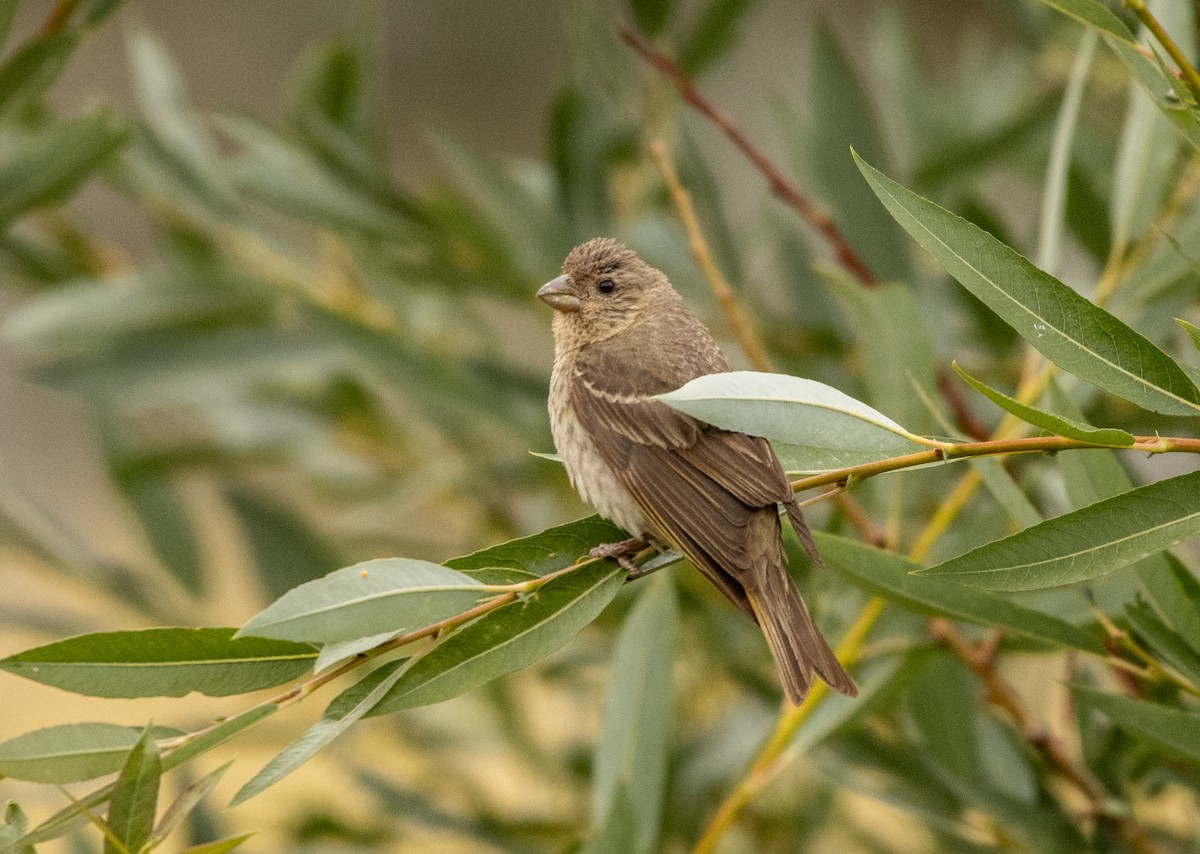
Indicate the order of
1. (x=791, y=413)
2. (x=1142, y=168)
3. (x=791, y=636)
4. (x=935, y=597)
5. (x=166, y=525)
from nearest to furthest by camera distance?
(x=791, y=413), (x=935, y=597), (x=791, y=636), (x=1142, y=168), (x=166, y=525)

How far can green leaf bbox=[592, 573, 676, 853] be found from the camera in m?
1.92

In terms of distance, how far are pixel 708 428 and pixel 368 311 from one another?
147 cm

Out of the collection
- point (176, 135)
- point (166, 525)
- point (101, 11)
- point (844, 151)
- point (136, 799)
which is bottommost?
point (136, 799)

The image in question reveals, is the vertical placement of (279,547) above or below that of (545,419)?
above

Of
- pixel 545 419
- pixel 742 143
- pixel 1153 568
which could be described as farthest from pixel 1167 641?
pixel 545 419

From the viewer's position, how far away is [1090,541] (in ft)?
4.08

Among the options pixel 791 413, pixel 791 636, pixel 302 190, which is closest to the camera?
pixel 791 413

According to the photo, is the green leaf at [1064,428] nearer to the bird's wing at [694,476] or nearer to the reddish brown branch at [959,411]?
the bird's wing at [694,476]

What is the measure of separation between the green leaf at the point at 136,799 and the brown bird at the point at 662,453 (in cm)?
54

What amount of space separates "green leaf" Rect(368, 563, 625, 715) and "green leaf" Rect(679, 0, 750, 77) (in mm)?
1564

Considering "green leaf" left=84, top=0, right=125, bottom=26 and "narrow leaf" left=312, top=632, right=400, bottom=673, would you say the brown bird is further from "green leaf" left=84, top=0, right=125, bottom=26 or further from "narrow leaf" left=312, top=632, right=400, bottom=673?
"green leaf" left=84, top=0, right=125, bottom=26

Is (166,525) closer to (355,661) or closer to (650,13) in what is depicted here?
(650,13)

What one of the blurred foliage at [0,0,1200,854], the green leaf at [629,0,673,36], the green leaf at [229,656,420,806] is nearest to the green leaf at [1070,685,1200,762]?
the blurred foliage at [0,0,1200,854]

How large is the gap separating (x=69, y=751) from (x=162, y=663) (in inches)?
4.7
